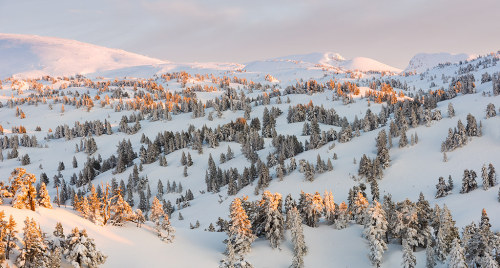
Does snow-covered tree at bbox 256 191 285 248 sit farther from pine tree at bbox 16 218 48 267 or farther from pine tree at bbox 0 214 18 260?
pine tree at bbox 0 214 18 260

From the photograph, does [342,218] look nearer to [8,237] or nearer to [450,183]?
[450,183]

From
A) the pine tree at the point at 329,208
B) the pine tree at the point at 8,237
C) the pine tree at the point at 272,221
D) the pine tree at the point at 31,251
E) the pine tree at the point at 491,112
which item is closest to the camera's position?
the pine tree at the point at 31,251

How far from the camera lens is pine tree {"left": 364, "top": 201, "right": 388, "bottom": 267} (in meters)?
57.8

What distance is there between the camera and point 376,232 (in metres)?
59.1

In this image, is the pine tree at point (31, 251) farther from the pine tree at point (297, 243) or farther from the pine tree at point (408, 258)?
the pine tree at point (408, 258)

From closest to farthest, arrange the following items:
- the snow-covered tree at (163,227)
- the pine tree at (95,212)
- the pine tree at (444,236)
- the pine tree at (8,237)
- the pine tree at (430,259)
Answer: the pine tree at (8,237), the pine tree at (430,259), the pine tree at (444,236), the pine tree at (95,212), the snow-covered tree at (163,227)

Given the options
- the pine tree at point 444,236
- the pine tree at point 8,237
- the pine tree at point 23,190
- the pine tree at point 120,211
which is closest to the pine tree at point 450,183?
the pine tree at point 444,236

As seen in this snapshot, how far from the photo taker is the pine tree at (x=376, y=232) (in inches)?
2275

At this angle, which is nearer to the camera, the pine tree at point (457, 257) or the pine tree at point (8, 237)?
the pine tree at point (8, 237)

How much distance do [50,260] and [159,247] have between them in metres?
20.9

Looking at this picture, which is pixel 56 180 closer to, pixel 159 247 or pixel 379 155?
pixel 159 247

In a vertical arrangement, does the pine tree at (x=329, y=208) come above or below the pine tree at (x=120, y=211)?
below

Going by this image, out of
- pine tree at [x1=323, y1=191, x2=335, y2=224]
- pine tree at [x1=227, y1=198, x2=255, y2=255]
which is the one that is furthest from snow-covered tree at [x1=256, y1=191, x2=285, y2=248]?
pine tree at [x1=323, y1=191, x2=335, y2=224]

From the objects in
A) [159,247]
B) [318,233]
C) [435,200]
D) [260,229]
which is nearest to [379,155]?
[435,200]
